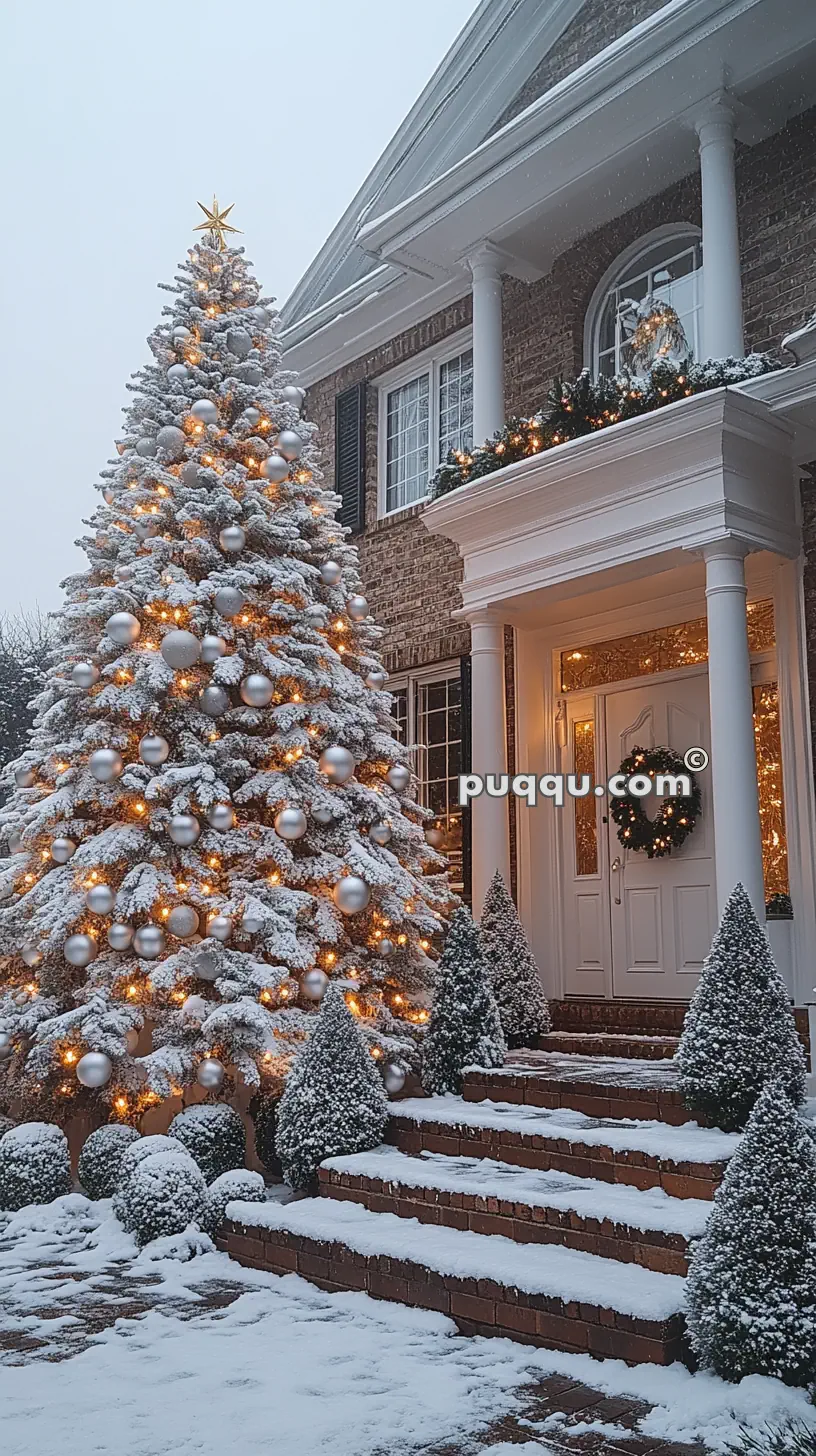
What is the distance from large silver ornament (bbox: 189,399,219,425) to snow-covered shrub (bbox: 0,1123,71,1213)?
15.0 feet

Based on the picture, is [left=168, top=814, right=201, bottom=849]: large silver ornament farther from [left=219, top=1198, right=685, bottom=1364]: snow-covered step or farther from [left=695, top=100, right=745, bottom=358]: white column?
[left=695, top=100, right=745, bottom=358]: white column

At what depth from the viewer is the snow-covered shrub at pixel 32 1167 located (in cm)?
675

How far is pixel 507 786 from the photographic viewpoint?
32.8 ft

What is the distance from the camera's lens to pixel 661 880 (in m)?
9.66

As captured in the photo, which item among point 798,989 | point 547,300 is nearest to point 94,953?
point 798,989

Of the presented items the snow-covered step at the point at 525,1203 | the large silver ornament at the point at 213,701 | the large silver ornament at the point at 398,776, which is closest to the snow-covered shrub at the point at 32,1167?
the snow-covered step at the point at 525,1203

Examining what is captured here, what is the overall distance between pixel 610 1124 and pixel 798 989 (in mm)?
2364

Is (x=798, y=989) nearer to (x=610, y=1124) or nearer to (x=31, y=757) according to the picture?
(x=610, y=1124)

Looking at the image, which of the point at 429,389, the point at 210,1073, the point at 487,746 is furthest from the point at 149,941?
the point at 429,389

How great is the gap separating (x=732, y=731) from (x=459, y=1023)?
253cm

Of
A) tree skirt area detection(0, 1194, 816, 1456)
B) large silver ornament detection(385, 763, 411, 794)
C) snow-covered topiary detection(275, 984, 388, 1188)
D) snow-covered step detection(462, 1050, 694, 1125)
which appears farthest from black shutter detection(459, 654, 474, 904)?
tree skirt area detection(0, 1194, 816, 1456)

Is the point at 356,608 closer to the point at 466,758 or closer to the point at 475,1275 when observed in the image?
the point at 466,758

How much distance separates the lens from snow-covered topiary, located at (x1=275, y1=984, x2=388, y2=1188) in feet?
21.2

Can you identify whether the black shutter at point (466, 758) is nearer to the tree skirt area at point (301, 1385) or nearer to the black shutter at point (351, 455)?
the black shutter at point (351, 455)
